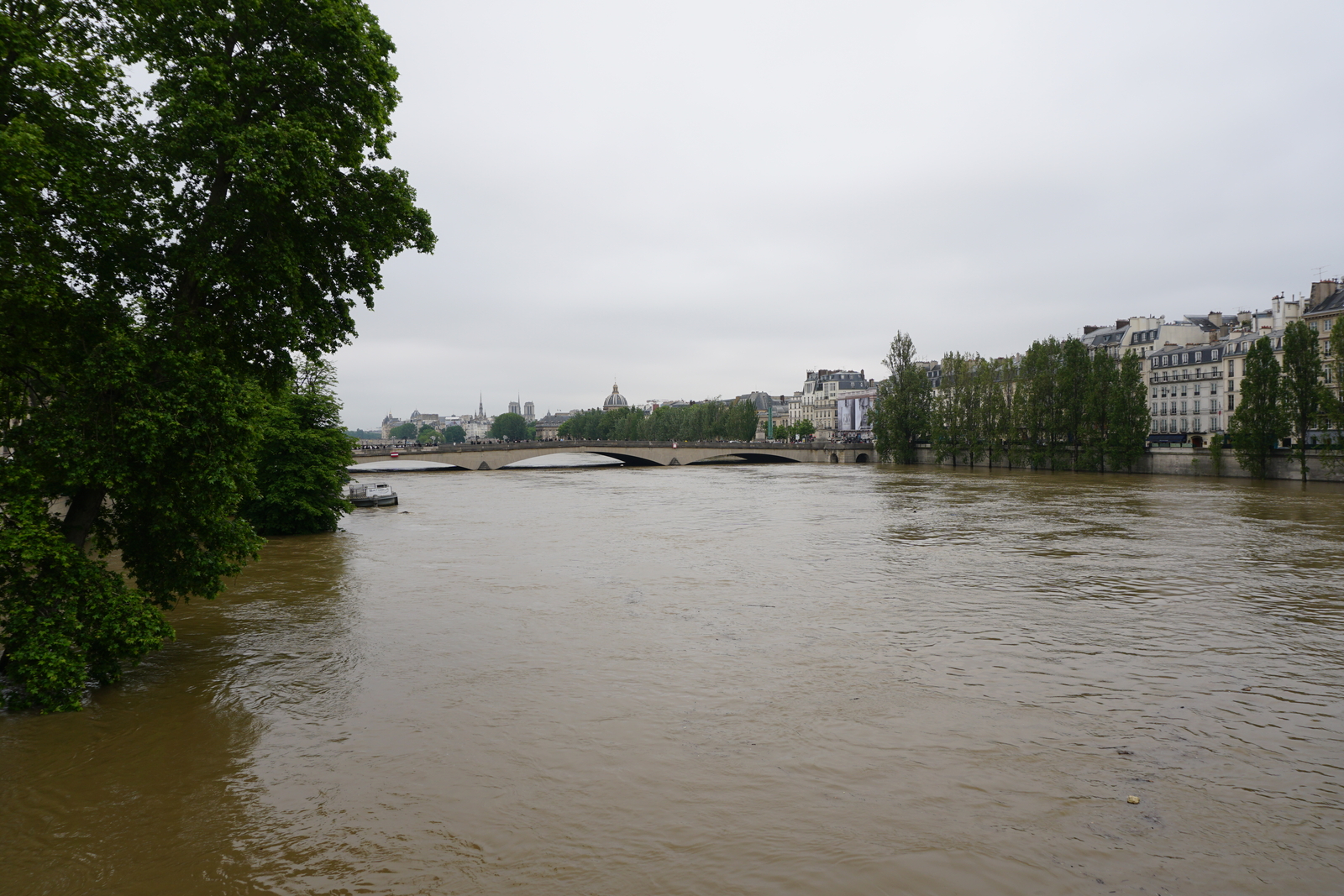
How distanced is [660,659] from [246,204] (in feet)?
29.4

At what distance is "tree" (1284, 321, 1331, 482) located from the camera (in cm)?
5597

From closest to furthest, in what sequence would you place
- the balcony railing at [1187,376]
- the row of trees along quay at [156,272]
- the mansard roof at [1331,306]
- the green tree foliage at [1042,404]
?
the row of trees along quay at [156,272] < the mansard roof at [1331,306] < the green tree foliage at [1042,404] < the balcony railing at [1187,376]

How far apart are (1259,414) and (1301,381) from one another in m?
3.33

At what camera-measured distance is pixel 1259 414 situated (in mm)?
57344

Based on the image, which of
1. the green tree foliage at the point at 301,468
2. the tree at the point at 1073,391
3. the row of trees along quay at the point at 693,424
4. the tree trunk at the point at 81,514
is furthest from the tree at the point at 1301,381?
the row of trees along quay at the point at 693,424

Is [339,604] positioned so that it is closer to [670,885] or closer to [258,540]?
[258,540]

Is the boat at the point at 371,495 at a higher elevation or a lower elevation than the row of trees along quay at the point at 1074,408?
lower

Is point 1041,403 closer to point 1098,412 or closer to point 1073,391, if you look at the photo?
point 1073,391

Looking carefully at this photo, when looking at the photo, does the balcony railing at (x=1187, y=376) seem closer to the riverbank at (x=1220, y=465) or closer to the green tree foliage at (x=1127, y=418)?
the riverbank at (x=1220, y=465)

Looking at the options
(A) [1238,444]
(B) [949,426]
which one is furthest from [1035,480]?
(B) [949,426]

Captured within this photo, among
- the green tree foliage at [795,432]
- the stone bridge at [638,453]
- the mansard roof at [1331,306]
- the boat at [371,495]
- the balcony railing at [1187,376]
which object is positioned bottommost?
the boat at [371,495]

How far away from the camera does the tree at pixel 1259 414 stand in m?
56.9

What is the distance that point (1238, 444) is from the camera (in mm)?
58500

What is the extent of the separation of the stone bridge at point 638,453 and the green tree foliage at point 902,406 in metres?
10.7
